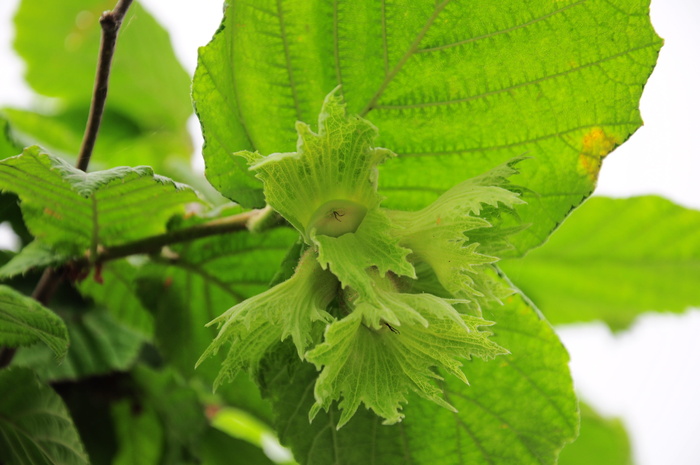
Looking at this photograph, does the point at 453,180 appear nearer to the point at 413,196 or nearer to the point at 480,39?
the point at 413,196

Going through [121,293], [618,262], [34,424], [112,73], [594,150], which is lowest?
[34,424]

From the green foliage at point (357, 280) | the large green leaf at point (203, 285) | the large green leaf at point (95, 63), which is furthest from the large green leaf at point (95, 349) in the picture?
the large green leaf at point (95, 63)

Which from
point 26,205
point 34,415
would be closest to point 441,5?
point 26,205

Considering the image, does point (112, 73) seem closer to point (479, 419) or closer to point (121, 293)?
point (121, 293)

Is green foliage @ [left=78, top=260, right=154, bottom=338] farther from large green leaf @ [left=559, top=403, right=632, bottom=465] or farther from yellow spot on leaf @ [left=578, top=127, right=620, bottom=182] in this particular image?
large green leaf @ [left=559, top=403, right=632, bottom=465]

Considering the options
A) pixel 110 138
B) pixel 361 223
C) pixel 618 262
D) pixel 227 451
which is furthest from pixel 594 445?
pixel 110 138

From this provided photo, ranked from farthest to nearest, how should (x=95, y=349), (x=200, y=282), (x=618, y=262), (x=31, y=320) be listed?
1. (x=618, y=262)
2. (x=95, y=349)
3. (x=200, y=282)
4. (x=31, y=320)

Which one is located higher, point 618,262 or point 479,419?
point 618,262

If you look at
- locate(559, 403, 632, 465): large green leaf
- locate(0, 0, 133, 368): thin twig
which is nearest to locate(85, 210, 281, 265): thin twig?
locate(0, 0, 133, 368): thin twig
